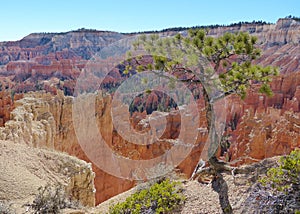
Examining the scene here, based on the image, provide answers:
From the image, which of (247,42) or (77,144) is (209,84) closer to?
(247,42)

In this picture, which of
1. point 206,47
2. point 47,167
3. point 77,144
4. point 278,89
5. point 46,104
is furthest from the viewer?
point 278,89

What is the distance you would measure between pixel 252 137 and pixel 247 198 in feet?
45.6

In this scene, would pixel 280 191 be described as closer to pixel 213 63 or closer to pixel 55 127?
pixel 213 63

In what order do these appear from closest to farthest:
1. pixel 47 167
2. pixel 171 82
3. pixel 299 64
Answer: pixel 171 82, pixel 47 167, pixel 299 64

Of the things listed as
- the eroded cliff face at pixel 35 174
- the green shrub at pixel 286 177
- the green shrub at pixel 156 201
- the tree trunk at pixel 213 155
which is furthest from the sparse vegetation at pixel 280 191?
the eroded cliff face at pixel 35 174

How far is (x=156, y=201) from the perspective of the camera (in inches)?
225

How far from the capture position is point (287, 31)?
52.3 meters

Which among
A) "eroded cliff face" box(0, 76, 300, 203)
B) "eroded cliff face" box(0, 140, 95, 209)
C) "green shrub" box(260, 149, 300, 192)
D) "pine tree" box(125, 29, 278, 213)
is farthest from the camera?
"eroded cliff face" box(0, 76, 300, 203)

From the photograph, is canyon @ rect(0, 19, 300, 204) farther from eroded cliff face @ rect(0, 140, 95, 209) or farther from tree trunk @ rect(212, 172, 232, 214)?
eroded cliff face @ rect(0, 140, 95, 209)

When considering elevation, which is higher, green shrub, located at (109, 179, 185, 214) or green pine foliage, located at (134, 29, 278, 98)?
green pine foliage, located at (134, 29, 278, 98)

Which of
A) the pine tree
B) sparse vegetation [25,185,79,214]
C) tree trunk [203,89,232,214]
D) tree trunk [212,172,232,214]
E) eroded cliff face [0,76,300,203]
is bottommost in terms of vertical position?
eroded cliff face [0,76,300,203]

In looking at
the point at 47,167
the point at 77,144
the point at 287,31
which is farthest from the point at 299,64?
Result: the point at 47,167

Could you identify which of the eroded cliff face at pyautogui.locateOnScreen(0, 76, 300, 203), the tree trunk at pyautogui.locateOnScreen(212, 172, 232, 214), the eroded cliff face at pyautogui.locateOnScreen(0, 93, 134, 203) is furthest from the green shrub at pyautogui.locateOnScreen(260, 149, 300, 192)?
the eroded cliff face at pyautogui.locateOnScreen(0, 93, 134, 203)

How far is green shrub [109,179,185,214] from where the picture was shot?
18.1ft
